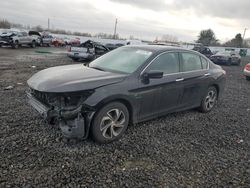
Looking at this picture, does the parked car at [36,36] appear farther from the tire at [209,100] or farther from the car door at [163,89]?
the car door at [163,89]

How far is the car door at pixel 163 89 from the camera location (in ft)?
13.6

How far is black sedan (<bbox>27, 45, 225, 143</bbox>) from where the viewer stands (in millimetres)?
3395

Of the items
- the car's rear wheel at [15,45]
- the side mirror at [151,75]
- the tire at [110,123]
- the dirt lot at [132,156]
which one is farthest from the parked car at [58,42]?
the tire at [110,123]

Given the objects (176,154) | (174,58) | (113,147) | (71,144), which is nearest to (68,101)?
(71,144)

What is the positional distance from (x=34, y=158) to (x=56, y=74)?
55.0 inches

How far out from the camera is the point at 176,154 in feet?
12.0

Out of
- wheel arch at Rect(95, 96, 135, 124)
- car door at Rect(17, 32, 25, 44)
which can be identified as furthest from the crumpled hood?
car door at Rect(17, 32, 25, 44)

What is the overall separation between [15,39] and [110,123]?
2100cm

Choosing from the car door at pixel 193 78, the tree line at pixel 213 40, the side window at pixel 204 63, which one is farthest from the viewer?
the tree line at pixel 213 40

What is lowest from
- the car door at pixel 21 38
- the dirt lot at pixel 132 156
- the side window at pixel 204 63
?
the dirt lot at pixel 132 156

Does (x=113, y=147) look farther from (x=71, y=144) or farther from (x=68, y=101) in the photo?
(x=68, y=101)

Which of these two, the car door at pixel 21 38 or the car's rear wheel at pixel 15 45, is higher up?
the car door at pixel 21 38

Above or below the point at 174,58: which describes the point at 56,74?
below

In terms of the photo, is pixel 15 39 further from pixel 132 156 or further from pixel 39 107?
pixel 132 156
